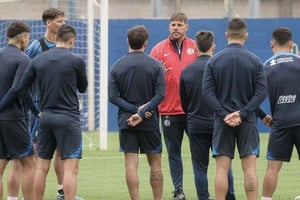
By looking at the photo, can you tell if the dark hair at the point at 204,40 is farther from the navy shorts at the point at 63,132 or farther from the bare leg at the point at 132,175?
the navy shorts at the point at 63,132

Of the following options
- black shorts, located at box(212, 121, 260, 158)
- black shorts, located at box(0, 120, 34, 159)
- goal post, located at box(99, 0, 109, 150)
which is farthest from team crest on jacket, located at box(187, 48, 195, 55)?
goal post, located at box(99, 0, 109, 150)

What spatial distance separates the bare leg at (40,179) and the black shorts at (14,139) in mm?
231

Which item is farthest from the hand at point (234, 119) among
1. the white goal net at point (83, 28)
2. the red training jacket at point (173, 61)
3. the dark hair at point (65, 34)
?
the white goal net at point (83, 28)

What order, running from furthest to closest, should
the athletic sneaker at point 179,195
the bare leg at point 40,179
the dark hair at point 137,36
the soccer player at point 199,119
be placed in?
the athletic sneaker at point 179,195
the soccer player at point 199,119
the dark hair at point 137,36
the bare leg at point 40,179

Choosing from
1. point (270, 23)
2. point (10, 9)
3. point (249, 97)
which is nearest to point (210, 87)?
point (249, 97)

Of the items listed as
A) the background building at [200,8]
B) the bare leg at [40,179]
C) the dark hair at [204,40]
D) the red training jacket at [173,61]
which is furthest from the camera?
the background building at [200,8]

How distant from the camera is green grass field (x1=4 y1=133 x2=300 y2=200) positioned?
12.4m

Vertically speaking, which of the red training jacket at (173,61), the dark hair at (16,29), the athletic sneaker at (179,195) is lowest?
the athletic sneaker at (179,195)

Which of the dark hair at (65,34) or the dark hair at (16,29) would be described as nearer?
the dark hair at (65,34)

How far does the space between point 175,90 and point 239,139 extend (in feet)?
7.93

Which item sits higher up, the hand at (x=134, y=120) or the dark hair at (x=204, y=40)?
the dark hair at (x=204, y=40)

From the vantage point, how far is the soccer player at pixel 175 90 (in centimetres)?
1209

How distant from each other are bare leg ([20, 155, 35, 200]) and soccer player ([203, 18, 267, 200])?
2044mm

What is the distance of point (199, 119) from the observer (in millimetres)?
11164
